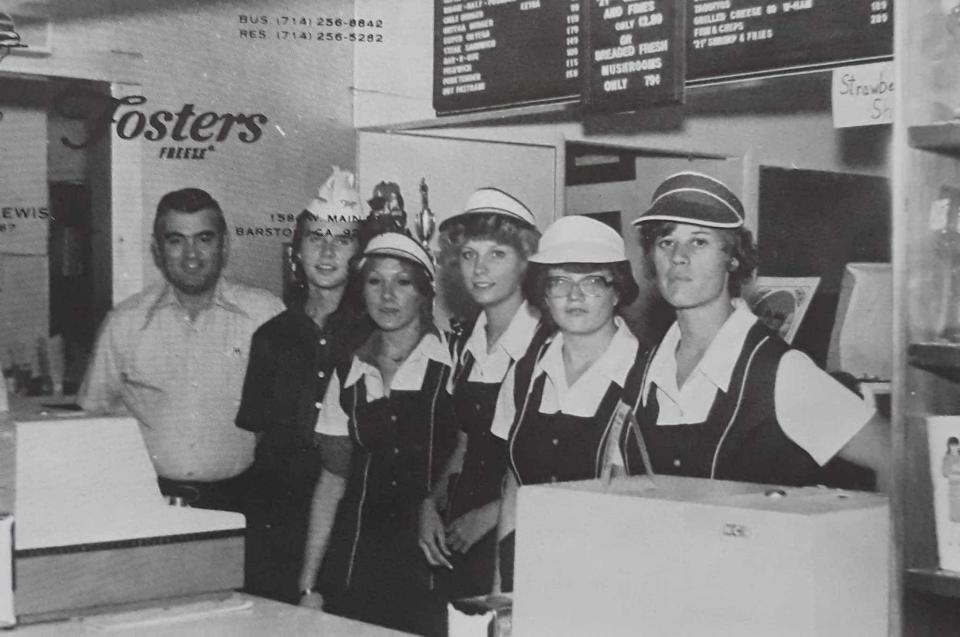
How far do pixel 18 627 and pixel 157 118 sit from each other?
1410 millimetres

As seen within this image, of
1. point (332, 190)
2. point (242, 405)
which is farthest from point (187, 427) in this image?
point (332, 190)

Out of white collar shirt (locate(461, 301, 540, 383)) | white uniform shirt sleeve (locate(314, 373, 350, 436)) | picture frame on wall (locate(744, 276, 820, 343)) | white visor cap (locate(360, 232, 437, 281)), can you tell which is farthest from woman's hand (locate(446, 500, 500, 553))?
picture frame on wall (locate(744, 276, 820, 343))

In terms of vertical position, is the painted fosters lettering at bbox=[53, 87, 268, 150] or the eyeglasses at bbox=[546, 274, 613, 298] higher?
the painted fosters lettering at bbox=[53, 87, 268, 150]

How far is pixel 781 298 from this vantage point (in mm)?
2221

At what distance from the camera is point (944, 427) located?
5.30ft

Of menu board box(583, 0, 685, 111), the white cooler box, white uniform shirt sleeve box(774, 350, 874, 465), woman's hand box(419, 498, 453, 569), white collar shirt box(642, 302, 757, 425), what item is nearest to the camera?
the white cooler box

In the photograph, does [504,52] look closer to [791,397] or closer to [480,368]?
[480,368]

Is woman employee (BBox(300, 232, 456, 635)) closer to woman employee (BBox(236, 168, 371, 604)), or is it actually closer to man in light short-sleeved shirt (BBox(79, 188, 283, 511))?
woman employee (BBox(236, 168, 371, 604))

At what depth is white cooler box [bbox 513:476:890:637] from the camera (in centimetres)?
134

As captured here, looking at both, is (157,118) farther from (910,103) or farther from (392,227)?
(910,103)

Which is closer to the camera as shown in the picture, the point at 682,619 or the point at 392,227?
the point at 682,619

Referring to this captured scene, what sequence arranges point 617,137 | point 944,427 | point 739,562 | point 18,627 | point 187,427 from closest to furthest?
1. point 739,562
2. point 944,427
3. point 18,627
4. point 617,137
5. point 187,427

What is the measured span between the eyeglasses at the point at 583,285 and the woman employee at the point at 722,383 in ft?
0.54

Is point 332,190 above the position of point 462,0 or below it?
below
